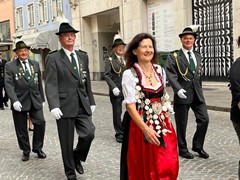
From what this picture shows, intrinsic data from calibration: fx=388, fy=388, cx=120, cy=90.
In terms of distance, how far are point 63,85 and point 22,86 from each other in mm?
1731

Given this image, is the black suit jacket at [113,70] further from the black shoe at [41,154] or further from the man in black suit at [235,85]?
the man in black suit at [235,85]

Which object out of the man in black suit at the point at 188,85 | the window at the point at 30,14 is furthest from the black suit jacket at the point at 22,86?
the window at the point at 30,14

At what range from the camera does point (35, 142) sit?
6.15 m

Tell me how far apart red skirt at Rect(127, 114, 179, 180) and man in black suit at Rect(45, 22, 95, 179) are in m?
1.34

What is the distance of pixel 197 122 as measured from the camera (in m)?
5.77

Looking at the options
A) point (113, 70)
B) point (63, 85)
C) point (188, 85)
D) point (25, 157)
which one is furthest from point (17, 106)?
point (188, 85)

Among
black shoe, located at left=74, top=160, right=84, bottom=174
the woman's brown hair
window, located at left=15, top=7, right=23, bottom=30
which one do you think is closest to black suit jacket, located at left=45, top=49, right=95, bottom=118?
black shoe, located at left=74, top=160, right=84, bottom=174

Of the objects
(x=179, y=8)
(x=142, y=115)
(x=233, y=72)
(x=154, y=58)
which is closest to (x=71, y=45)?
(x=154, y=58)

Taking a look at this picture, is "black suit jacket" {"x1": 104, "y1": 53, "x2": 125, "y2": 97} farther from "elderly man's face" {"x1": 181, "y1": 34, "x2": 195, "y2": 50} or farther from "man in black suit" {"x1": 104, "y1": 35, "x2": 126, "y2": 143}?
"elderly man's face" {"x1": 181, "y1": 34, "x2": 195, "y2": 50}

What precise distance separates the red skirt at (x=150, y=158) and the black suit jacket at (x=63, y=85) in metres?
1.39

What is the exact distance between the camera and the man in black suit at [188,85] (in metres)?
5.70

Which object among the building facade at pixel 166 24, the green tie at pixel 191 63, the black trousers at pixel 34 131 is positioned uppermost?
the building facade at pixel 166 24

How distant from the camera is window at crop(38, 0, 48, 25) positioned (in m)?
28.9

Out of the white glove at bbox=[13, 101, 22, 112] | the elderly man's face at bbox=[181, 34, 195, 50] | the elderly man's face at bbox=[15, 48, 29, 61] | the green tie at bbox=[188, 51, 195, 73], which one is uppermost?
the elderly man's face at bbox=[181, 34, 195, 50]
